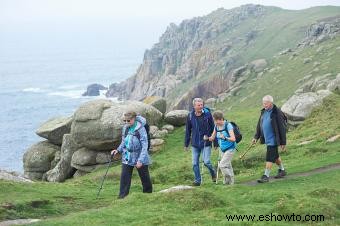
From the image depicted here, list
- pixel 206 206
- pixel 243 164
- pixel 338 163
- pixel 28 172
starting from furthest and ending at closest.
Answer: pixel 28 172 → pixel 243 164 → pixel 338 163 → pixel 206 206

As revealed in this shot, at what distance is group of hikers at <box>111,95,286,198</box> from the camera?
69.9 ft

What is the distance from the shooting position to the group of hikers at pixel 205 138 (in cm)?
2131

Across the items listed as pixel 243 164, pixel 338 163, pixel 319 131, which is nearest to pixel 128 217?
→ pixel 338 163

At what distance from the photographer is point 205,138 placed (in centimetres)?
2353

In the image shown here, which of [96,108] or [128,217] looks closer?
[128,217]

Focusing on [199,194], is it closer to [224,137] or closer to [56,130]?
[224,137]

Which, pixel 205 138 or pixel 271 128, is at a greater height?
pixel 271 128

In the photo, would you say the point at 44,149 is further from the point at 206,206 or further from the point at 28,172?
the point at 206,206

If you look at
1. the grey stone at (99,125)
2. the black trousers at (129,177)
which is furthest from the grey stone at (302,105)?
the black trousers at (129,177)

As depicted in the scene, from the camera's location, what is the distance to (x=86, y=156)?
137ft

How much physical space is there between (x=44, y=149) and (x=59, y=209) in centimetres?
2641

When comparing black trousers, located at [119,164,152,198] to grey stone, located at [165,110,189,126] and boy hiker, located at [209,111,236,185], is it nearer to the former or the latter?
boy hiker, located at [209,111,236,185]

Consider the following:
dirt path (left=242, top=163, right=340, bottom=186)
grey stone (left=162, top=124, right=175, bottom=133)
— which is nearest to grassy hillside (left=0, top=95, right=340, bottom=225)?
dirt path (left=242, top=163, right=340, bottom=186)

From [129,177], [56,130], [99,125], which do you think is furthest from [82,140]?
→ [129,177]
